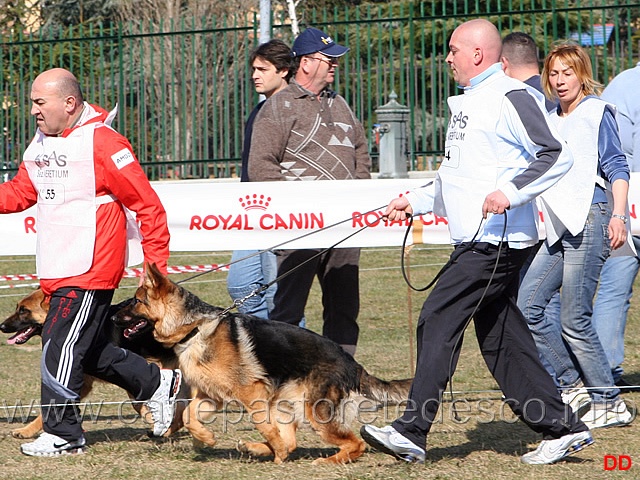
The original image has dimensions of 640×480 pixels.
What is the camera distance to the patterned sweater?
228 inches

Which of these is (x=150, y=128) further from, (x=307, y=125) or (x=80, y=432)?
(x=80, y=432)

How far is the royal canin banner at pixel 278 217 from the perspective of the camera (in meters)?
6.62

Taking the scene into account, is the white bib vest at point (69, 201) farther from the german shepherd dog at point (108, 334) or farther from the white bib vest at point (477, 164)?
the white bib vest at point (477, 164)

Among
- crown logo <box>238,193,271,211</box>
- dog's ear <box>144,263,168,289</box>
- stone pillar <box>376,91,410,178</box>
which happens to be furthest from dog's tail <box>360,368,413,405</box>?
stone pillar <box>376,91,410,178</box>

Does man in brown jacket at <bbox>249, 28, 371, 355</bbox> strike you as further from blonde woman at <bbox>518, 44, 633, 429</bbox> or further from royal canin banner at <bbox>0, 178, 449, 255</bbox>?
blonde woman at <bbox>518, 44, 633, 429</bbox>

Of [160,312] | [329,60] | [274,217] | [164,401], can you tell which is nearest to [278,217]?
[274,217]

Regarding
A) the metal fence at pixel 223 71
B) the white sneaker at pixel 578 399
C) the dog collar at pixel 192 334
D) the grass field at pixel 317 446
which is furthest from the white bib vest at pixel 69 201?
the metal fence at pixel 223 71

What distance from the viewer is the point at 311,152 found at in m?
5.90

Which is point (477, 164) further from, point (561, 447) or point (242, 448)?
point (242, 448)

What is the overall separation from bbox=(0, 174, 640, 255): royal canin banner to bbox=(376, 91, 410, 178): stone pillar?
6.33 m

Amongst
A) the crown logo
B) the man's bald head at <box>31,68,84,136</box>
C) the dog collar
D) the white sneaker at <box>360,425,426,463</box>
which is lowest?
the white sneaker at <box>360,425,426,463</box>

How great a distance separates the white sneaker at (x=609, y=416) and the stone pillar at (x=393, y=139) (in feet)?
27.3

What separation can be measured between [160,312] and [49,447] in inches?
32.8

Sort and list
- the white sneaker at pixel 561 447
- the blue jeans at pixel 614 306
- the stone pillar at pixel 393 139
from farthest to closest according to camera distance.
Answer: the stone pillar at pixel 393 139 → the blue jeans at pixel 614 306 → the white sneaker at pixel 561 447
